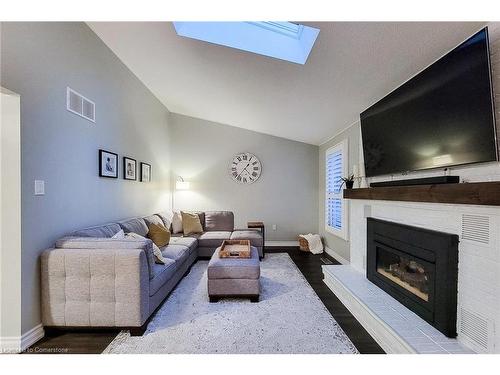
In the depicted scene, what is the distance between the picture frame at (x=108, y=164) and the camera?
9.29ft

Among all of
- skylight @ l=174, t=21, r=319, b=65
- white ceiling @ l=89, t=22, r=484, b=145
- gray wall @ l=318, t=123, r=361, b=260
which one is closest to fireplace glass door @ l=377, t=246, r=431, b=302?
gray wall @ l=318, t=123, r=361, b=260

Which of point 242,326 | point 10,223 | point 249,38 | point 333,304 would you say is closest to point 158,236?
point 10,223

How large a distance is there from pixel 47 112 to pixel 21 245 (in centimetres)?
112

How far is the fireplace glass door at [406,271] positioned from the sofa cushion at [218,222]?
2.81 metres

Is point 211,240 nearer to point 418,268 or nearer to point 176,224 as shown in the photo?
point 176,224

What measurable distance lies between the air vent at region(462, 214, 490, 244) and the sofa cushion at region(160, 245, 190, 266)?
2.67 m

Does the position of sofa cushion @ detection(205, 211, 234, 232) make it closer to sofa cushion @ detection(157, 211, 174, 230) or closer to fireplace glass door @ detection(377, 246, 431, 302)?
sofa cushion @ detection(157, 211, 174, 230)

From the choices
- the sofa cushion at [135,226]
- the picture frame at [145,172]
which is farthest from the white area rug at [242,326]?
the picture frame at [145,172]

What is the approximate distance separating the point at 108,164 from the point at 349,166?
340 centimetres

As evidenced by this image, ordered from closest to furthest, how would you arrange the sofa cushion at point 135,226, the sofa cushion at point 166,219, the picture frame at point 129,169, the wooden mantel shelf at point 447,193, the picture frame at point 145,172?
1. the wooden mantel shelf at point 447,193
2. the sofa cushion at point 135,226
3. the picture frame at point 129,169
4. the picture frame at point 145,172
5. the sofa cushion at point 166,219

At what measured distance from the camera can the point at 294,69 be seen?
246cm

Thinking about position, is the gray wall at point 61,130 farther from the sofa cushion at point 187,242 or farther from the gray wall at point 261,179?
the gray wall at point 261,179
